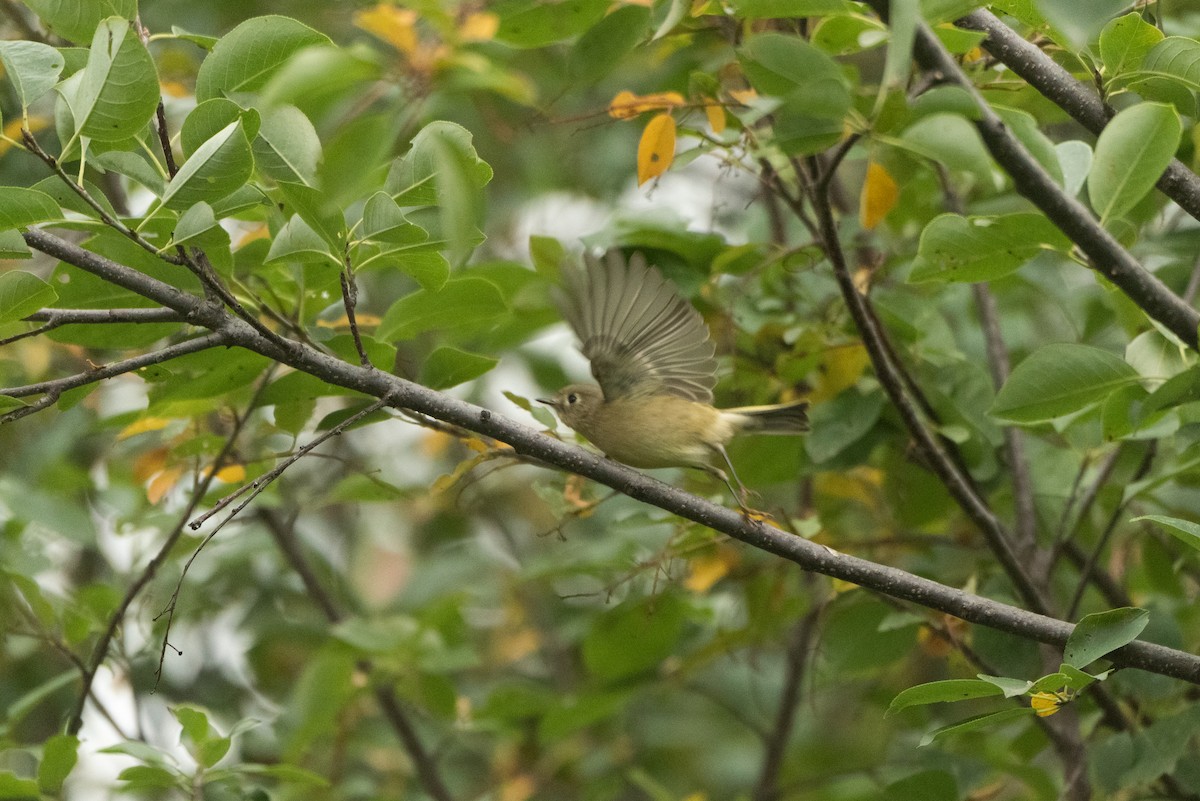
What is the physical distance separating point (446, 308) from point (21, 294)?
79 centimetres

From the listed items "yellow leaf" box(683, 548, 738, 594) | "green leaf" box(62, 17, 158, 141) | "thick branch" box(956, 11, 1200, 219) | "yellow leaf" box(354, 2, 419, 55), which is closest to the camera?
"yellow leaf" box(354, 2, 419, 55)

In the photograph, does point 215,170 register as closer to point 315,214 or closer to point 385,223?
point 315,214

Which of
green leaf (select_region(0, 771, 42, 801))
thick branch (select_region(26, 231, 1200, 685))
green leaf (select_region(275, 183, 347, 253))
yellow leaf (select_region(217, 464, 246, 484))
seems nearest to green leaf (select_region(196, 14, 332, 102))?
green leaf (select_region(275, 183, 347, 253))

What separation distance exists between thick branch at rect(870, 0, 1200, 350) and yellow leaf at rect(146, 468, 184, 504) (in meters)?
2.16

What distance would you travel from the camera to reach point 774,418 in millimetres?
3068

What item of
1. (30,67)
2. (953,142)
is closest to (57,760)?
(30,67)

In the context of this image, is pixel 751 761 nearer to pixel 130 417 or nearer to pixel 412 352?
pixel 412 352

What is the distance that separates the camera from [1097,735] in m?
3.29

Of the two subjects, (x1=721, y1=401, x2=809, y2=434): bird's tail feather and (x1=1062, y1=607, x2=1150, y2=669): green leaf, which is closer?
(x1=1062, y1=607, x2=1150, y2=669): green leaf

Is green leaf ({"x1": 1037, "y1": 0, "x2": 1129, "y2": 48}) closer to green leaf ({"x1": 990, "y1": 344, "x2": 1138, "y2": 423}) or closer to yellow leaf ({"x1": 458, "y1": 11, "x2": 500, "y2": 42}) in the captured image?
yellow leaf ({"x1": 458, "y1": 11, "x2": 500, "y2": 42})

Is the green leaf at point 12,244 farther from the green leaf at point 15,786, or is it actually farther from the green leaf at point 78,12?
the green leaf at point 15,786

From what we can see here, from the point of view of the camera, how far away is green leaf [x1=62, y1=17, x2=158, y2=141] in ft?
5.74

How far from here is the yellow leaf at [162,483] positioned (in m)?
3.01

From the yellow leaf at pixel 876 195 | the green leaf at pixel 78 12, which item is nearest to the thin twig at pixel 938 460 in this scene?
the yellow leaf at pixel 876 195
